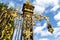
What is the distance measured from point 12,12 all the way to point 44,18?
158 centimetres

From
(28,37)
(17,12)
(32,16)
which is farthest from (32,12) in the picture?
(28,37)

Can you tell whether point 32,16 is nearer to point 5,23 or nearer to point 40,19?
point 40,19

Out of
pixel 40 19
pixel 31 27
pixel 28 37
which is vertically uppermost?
pixel 40 19

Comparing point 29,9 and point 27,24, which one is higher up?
point 29,9

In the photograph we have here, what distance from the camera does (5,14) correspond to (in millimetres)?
7453

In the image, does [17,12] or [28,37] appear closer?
[28,37]

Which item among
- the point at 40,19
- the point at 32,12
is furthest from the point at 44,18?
the point at 32,12

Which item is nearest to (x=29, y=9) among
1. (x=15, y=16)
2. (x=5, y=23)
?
(x=15, y=16)

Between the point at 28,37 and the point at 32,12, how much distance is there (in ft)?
3.96

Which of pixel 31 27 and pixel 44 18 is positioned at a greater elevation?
pixel 44 18

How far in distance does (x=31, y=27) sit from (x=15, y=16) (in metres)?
0.91

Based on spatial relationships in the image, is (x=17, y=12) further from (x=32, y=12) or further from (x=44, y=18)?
(x=44, y=18)

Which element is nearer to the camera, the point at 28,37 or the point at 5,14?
the point at 28,37

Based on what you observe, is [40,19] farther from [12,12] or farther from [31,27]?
[12,12]
